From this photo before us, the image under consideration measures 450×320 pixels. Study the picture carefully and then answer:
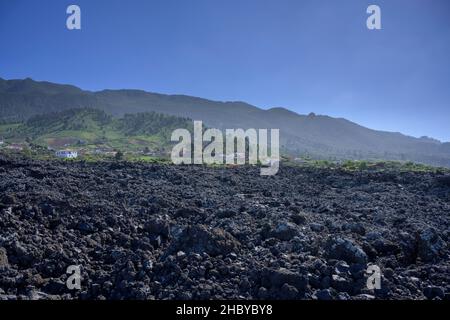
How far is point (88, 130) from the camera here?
155 m

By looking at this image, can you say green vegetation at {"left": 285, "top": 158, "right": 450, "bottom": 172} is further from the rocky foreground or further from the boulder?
the boulder

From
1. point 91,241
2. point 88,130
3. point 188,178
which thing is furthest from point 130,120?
point 91,241

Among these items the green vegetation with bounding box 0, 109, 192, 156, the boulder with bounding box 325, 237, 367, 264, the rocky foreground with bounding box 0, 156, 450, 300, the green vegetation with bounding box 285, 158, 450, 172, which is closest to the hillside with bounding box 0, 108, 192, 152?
the green vegetation with bounding box 0, 109, 192, 156

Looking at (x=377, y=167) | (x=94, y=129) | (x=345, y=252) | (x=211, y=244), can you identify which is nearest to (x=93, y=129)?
(x=94, y=129)

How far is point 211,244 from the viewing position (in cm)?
1202

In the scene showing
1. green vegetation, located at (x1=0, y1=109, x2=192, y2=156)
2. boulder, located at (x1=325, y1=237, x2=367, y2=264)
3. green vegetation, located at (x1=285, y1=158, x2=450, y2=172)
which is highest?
green vegetation, located at (x1=0, y1=109, x2=192, y2=156)

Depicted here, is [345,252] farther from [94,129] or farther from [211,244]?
[94,129]

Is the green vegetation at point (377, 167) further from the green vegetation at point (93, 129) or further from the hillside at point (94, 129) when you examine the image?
the hillside at point (94, 129)

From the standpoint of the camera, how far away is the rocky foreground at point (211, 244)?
396 inches

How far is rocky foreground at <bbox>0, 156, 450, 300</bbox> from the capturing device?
396 inches

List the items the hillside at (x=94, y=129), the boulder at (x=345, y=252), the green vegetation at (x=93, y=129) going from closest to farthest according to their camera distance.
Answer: the boulder at (x=345, y=252) → the green vegetation at (x=93, y=129) → the hillside at (x=94, y=129)

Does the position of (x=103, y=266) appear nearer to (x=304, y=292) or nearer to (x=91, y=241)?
(x=91, y=241)

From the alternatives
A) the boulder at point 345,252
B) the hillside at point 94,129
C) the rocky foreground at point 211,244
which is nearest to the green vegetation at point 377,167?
the rocky foreground at point 211,244

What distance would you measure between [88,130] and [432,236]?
15571cm
